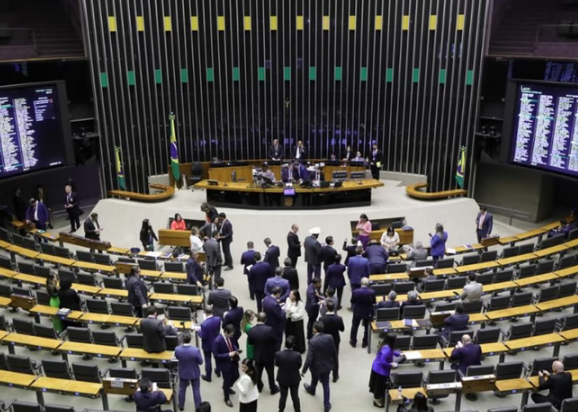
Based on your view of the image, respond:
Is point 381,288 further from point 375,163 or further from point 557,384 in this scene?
point 375,163

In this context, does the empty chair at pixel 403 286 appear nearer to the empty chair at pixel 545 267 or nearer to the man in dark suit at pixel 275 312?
the man in dark suit at pixel 275 312

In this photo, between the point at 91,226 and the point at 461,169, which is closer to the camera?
the point at 91,226

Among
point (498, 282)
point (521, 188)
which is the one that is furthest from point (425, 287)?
point (521, 188)

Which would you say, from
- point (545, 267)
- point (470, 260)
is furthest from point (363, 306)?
point (545, 267)

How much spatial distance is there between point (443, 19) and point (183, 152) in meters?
8.82

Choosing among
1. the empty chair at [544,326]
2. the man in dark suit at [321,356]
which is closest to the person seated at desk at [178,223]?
the man in dark suit at [321,356]

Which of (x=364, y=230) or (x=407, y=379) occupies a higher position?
(x=364, y=230)

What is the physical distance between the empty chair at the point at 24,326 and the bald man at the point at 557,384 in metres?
7.50

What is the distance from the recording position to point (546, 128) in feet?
47.2

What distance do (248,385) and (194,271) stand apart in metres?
4.00

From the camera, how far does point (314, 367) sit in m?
7.89

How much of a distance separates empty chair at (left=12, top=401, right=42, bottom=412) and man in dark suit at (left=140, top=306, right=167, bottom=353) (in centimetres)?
166

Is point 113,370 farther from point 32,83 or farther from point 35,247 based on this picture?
point 32,83

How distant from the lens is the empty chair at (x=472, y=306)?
9.77 m
